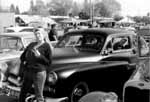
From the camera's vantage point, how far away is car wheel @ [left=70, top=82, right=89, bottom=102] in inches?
233

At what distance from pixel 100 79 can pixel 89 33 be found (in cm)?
149

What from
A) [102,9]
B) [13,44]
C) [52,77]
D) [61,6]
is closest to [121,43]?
[52,77]

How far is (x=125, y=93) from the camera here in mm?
4156

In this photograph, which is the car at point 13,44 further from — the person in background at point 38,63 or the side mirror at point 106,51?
the person in background at point 38,63

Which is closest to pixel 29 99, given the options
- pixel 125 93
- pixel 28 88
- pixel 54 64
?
pixel 28 88

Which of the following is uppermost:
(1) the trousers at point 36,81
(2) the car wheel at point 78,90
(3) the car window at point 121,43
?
(3) the car window at point 121,43

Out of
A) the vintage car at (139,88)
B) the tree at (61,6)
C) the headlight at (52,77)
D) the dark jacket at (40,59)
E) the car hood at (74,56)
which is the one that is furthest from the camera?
the tree at (61,6)

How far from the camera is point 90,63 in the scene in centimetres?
645

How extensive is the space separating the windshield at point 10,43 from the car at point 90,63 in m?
1.81

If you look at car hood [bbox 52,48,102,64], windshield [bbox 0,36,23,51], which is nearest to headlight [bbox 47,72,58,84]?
car hood [bbox 52,48,102,64]

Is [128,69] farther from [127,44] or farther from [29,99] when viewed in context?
[29,99]

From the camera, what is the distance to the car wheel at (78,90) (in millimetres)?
5910

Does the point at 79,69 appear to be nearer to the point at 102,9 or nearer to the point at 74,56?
the point at 74,56

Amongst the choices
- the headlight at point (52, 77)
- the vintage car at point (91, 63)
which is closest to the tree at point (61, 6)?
the vintage car at point (91, 63)
